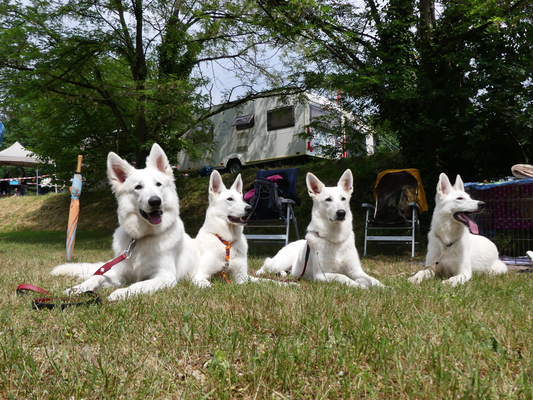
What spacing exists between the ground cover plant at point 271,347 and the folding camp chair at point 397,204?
502 centimetres

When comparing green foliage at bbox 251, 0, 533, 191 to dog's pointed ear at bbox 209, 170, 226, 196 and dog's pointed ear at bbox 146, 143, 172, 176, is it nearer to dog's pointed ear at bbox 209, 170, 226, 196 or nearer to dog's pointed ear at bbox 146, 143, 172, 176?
dog's pointed ear at bbox 209, 170, 226, 196

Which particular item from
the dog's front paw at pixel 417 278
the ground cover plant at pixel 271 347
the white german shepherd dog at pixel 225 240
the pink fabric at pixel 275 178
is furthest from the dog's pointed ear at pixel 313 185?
the pink fabric at pixel 275 178

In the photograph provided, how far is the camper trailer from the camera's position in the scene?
14344mm

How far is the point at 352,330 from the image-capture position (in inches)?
78.8

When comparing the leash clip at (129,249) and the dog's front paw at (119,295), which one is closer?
the dog's front paw at (119,295)

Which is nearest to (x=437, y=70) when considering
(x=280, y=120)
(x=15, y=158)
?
(x=280, y=120)

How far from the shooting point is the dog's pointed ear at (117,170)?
3520 millimetres

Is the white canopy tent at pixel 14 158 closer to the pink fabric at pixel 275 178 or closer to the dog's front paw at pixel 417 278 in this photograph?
the pink fabric at pixel 275 178

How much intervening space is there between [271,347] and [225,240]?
8.17 feet

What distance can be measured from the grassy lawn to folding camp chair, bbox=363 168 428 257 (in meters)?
5.19

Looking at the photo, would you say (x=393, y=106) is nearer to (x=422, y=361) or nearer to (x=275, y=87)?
(x=275, y=87)

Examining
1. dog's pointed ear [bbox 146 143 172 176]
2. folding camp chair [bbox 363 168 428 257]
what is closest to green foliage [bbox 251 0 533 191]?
folding camp chair [bbox 363 168 428 257]

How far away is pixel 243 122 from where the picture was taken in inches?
640

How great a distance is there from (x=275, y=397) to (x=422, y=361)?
717 mm
